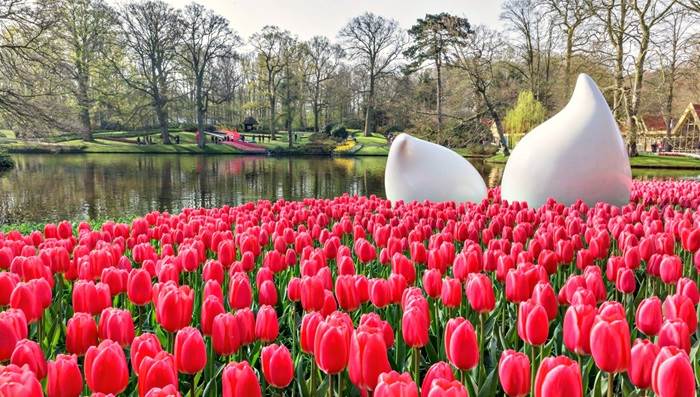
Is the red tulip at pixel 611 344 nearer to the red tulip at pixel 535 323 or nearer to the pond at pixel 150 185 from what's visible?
the red tulip at pixel 535 323

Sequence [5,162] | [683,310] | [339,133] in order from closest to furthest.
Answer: [683,310]
[5,162]
[339,133]

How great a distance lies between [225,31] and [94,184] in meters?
26.5

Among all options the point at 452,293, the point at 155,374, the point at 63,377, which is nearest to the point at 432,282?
the point at 452,293

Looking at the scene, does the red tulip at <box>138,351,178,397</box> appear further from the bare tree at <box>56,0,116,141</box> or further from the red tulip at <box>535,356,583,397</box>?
the bare tree at <box>56,0,116,141</box>

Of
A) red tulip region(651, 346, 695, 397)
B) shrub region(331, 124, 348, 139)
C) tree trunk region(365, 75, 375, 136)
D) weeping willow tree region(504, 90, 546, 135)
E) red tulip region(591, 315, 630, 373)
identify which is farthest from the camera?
tree trunk region(365, 75, 375, 136)

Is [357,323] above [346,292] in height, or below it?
below

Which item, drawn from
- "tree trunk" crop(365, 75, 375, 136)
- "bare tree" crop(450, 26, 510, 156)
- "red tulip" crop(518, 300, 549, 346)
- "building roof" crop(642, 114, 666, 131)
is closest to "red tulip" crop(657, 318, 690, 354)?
"red tulip" crop(518, 300, 549, 346)

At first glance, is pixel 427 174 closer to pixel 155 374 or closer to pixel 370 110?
pixel 155 374

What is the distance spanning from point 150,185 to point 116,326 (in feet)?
73.4

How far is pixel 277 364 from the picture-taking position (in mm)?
1682

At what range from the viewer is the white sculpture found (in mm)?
6762

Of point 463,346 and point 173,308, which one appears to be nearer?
point 463,346

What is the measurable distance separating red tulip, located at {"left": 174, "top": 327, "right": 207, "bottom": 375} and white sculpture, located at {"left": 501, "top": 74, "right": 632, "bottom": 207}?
5.90 meters

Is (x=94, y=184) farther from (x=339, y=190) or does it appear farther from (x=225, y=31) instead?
(x=225, y=31)
